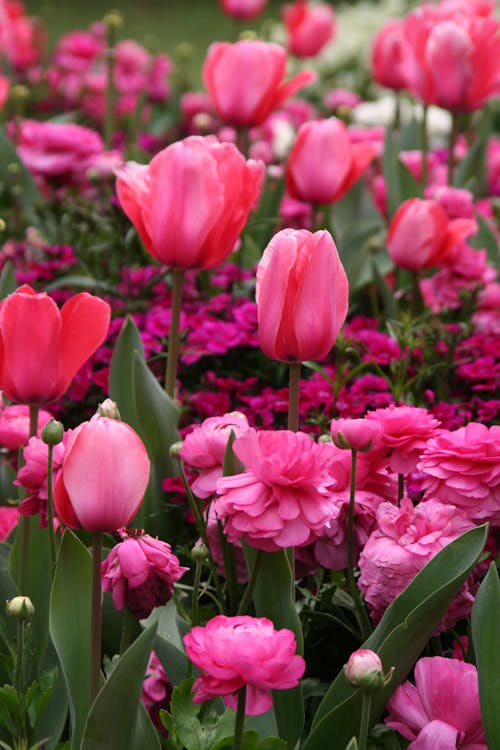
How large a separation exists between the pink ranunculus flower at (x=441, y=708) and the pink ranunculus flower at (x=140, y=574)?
9.5 inches

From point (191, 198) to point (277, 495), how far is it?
520mm

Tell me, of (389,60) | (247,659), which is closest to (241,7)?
(389,60)

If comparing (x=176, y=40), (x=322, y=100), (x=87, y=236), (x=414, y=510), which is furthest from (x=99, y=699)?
(x=176, y=40)

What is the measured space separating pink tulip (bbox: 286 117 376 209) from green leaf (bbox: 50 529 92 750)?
1.05 metres

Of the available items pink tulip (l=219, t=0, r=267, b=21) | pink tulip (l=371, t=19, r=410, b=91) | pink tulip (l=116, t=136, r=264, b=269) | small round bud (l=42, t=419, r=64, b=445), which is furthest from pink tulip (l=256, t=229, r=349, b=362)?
pink tulip (l=219, t=0, r=267, b=21)

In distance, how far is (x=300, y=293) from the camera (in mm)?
1096

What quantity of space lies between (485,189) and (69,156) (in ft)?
3.63

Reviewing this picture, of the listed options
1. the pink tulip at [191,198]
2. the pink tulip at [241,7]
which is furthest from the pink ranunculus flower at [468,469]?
the pink tulip at [241,7]

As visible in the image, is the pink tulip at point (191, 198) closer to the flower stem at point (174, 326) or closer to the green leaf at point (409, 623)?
the flower stem at point (174, 326)

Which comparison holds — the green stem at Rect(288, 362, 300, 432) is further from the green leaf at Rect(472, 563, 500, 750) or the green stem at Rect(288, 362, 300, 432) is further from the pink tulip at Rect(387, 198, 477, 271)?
the pink tulip at Rect(387, 198, 477, 271)

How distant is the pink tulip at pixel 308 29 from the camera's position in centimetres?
359

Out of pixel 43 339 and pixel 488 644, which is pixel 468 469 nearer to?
pixel 488 644

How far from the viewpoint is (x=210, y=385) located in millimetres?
1840

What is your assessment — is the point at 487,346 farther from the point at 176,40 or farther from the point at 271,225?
the point at 176,40
